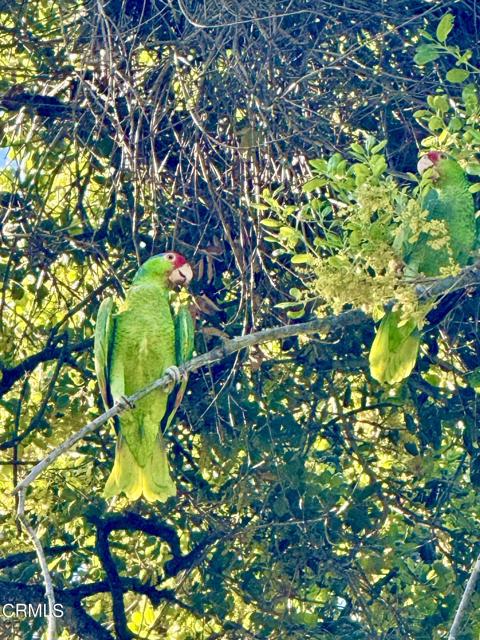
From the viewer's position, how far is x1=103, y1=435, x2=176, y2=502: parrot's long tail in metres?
3.86

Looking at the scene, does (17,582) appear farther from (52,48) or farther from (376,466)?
(52,48)

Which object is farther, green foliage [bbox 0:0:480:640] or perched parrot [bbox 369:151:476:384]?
green foliage [bbox 0:0:480:640]

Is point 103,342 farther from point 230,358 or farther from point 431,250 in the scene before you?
point 431,250

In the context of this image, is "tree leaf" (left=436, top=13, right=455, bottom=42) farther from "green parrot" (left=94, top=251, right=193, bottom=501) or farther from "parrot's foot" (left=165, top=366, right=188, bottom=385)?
"parrot's foot" (left=165, top=366, right=188, bottom=385)

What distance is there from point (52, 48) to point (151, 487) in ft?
5.89

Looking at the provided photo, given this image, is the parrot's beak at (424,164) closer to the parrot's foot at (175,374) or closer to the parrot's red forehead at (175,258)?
the parrot's red forehead at (175,258)

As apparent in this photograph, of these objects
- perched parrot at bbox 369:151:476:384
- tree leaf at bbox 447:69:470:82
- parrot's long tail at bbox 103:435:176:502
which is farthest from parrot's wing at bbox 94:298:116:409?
tree leaf at bbox 447:69:470:82

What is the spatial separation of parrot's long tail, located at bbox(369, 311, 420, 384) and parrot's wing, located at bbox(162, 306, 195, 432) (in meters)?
0.61

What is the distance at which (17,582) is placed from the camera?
4348mm

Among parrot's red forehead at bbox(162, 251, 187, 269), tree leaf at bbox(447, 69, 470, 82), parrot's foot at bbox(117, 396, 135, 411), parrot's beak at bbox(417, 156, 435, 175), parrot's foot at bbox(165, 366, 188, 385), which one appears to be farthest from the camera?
parrot's red forehead at bbox(162, 251, 187, 269)

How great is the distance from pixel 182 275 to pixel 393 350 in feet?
2.42

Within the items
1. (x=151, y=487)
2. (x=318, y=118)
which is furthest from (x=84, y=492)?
(x=318, y=118)

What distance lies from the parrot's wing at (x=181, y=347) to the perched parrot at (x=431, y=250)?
1.98 feet

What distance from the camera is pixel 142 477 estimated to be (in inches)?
155
